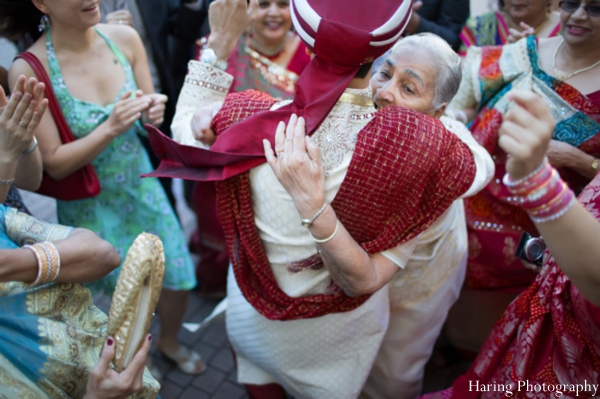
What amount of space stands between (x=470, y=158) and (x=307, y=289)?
65 cm

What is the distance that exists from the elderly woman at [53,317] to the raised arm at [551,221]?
3.25 ft

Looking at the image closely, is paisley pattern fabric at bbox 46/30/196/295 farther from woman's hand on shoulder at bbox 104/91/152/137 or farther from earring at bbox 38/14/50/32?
earring at bbox 38/14/50/32

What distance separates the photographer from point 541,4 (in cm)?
277

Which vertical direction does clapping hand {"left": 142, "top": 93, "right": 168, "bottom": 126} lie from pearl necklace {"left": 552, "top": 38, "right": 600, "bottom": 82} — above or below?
below

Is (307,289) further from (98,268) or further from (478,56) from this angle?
(478,56)

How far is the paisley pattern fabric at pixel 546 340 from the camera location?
1.35 meters

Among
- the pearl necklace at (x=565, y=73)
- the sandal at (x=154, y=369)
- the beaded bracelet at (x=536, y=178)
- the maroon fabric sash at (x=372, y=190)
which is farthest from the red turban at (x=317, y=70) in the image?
the sandal at (x=154, y=369)

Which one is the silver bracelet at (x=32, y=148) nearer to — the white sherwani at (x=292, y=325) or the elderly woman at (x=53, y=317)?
the elderly woman at (x=53, y=317)

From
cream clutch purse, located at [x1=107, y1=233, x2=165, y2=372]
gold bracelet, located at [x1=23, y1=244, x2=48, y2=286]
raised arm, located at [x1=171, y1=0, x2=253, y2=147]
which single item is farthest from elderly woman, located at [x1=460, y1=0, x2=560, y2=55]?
gold bracelet, located at [x1=23, y1=244, x2=48, y2=286]

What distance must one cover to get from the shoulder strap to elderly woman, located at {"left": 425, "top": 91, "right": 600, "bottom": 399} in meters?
1.79

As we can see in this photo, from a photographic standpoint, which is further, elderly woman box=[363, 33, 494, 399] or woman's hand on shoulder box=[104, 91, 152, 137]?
woman's hand on shoulder box=[104, 91, 152, 137]

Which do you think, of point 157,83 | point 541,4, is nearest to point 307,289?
point 157,83

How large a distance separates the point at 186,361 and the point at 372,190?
72.3 inches

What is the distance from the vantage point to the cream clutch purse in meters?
1.07
